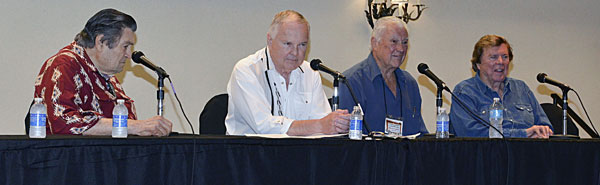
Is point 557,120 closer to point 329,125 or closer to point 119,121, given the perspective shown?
point 329,125

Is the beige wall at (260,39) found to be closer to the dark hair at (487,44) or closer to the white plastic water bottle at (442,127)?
the dark hair at (487,44)

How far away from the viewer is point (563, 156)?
306cm

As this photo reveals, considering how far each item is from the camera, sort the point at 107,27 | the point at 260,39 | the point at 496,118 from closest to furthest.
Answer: the point at 107,27 < the point at 496,118 < the point at 260,39

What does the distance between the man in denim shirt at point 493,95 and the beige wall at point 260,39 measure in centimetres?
102

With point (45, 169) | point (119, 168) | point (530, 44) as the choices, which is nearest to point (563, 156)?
point (119, 168)

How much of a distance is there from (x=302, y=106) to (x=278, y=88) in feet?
0.50

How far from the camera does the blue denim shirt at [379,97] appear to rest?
3.51m

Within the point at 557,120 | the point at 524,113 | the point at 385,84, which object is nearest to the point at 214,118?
the point at 385,84

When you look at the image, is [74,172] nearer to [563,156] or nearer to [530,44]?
[563,156]

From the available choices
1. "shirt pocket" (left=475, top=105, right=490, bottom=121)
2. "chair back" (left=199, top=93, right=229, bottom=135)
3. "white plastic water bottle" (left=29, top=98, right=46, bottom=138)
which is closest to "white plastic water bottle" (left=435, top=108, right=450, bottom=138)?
"shirt pocket" (left=475, top=105, right=490, bottom=121)

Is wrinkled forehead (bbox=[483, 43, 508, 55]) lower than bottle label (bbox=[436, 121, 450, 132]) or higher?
higher

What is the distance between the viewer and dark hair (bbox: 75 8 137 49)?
Answer: 9.10 feet

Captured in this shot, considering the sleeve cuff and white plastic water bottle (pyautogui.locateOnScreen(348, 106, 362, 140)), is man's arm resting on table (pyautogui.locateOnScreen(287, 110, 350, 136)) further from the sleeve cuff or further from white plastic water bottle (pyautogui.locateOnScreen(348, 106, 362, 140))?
white plastic water bottle (pyautogui.locateOnScreen(348, 106, 362, 140))

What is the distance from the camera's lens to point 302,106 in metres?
3.32
